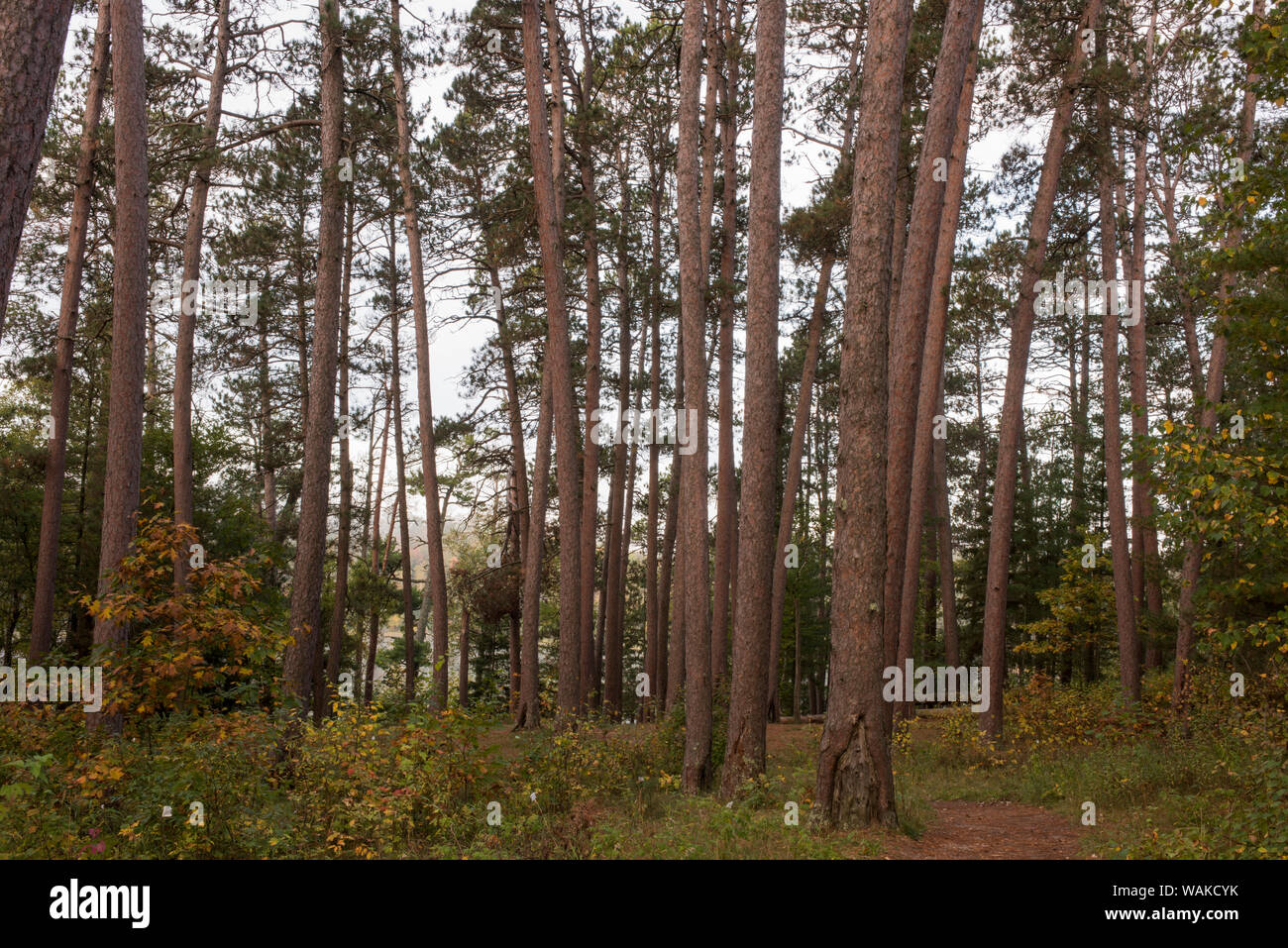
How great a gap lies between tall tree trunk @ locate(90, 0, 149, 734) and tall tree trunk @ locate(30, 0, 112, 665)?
3174 millimetres

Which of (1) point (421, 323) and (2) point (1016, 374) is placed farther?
(1) point (421, 323)

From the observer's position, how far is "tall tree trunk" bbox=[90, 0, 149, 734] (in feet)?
35.2

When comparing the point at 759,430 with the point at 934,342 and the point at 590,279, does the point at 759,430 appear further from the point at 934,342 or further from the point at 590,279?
the point at 590,279

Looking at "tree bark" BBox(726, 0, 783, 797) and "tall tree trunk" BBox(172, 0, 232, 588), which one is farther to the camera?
"tall tree trunk" BBox(172, 0, 232, 588)

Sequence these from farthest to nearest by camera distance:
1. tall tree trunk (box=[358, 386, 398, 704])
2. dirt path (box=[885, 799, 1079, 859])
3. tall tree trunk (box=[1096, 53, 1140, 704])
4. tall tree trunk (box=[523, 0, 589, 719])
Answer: tall tree trunk (box=[358, 386, 398, 704]) → tall tree trunk (box=[1096, 53, 1140, 704]) → tall tree trunk (box=[523, 0, 589, 719]) → dirt path (box=[885, 799, 1079, 859])

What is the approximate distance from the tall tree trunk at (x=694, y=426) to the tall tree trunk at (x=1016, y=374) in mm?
5585

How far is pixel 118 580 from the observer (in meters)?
7.93

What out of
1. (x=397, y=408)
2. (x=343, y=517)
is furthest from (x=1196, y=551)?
(x=397, y=408)

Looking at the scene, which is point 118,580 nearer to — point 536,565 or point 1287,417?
point 536,565

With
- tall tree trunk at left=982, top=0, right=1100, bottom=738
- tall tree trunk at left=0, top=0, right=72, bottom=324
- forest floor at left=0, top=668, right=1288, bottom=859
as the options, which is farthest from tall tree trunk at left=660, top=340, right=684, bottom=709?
tall tree trunk at left=0, top=0, right=72, bottom=324

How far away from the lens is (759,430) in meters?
10.4

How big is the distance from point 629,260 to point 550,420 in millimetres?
4046

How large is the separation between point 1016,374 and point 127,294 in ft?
44.1
